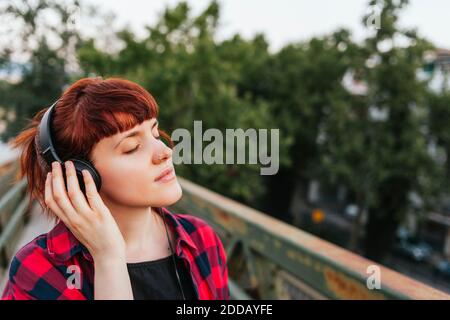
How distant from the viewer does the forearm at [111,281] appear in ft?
3.25

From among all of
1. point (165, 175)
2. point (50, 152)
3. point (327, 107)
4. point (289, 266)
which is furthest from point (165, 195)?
→ point (327, 107)

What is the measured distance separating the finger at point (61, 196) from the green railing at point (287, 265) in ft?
1.73

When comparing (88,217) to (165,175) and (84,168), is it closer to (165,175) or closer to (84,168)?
(84,168)

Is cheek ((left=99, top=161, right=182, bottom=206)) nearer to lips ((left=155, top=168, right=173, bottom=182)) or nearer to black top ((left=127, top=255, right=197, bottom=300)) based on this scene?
lips ((left=155, top=168, right=173, bottom=182))

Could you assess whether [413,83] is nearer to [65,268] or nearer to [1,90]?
[1,90]

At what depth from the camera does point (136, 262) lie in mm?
1294

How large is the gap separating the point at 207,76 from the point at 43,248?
59.1 ft

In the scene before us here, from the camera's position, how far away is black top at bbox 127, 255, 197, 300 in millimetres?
1245

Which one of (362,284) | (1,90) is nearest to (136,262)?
(362,284)

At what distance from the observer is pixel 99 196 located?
41.1 inches

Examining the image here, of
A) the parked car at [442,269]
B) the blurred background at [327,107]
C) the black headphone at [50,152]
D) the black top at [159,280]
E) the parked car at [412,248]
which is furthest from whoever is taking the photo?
the parked car at [412,248]

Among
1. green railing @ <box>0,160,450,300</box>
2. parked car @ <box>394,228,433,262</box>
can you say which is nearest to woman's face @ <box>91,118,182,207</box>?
green railing @ <box>0,160,450,300</box>

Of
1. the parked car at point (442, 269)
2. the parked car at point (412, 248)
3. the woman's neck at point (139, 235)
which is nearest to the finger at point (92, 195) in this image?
the woman's neck at point (139, 235)

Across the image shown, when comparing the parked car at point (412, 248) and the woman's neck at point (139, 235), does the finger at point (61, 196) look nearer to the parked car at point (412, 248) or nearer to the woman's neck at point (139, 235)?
the woman's neck at point (139, 235)
